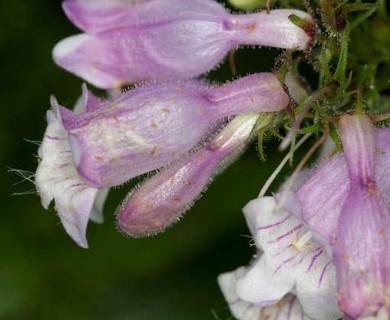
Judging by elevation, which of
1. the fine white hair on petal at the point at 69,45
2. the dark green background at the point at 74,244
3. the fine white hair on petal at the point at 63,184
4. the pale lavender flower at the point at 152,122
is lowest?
the dark green background at the point at 74,244

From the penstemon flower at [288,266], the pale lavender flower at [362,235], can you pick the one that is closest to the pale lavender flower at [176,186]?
the penstemon flower at [288,266]

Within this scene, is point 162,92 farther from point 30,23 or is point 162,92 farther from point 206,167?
point 30,23

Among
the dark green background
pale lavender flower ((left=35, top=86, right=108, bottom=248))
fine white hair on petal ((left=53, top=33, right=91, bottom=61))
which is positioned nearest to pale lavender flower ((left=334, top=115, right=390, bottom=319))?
pale lavender flower ((left=35, top=86, right=108, bottom=248))

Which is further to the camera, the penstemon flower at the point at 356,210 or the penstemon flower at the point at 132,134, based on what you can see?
the penstemon flower at the point at 132,134

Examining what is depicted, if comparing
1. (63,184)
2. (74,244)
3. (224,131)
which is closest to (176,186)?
(224,131)

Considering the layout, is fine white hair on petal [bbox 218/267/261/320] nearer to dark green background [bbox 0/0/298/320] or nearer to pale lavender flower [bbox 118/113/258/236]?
pale lavender flower [bbox 118/113/258/236]

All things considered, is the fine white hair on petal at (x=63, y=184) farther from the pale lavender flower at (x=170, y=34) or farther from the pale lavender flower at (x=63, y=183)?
the pale lavender flower at (x=170, y=34)

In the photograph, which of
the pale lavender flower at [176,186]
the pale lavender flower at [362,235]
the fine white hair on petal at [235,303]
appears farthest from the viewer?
the fine white hair on petal at [235,303]
